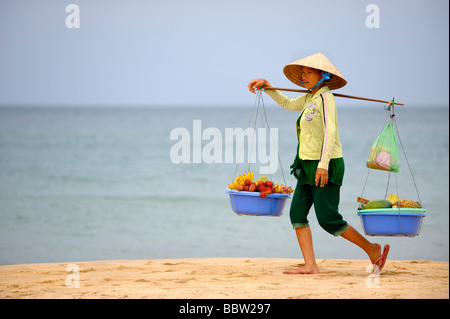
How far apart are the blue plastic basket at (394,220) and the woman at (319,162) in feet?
0.56

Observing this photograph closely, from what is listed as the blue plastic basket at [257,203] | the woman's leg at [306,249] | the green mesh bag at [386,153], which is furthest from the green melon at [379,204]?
the blue plastic basket at [257,203]

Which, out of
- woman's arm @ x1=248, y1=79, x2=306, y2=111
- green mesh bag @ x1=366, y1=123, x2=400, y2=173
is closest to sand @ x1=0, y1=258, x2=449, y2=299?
green mesh bag @ x1=366, y1=123, x2=400, y2=173

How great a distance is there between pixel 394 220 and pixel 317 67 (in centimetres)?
109

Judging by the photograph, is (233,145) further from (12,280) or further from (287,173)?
(12,280)

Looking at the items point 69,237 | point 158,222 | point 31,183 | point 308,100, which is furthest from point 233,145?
point 308,100

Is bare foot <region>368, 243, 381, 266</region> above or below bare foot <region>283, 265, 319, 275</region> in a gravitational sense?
above

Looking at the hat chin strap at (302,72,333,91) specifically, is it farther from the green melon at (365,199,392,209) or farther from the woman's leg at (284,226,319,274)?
the woman's leg at (284,226,319,274)

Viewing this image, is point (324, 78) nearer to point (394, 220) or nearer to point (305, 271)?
point (394, 220)

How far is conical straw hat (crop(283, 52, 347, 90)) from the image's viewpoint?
4.21 m

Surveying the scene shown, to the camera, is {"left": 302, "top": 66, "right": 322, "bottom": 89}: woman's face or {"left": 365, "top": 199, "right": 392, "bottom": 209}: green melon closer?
{"left": 365, "top": 199, "right": 392, "bottom": 209}: green melon

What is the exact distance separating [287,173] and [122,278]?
11.6 m

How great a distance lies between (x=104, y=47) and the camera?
34.2 meters

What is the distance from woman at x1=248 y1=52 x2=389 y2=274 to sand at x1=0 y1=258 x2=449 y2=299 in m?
0.29

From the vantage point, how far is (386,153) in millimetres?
4441
